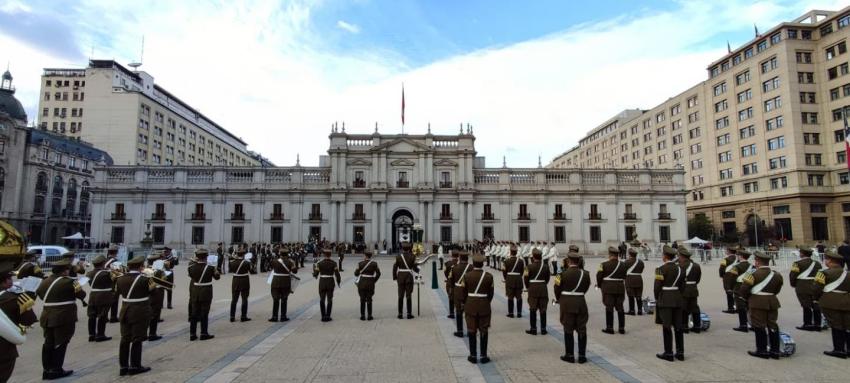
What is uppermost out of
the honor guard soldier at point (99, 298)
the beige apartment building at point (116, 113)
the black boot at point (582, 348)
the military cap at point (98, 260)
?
the beige apartment building at point (116, 113)

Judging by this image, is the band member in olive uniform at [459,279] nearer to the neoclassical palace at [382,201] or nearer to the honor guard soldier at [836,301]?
the honor guard soldier at [836,301]

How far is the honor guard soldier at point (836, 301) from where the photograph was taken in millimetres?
7484

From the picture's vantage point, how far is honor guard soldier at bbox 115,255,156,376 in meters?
6.88

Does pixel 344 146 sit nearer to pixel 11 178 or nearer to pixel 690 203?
pixel 11 178

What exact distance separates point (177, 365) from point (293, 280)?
4239mm

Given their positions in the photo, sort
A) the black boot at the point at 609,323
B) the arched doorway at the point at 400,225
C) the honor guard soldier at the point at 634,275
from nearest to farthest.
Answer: the black boot at the point at 609,323 < the honor guard soldier at the point at 634,275 < the arched doorway at the point at 400,225

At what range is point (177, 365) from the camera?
7.32 metres

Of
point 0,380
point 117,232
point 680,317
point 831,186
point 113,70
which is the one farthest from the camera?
point 113,70

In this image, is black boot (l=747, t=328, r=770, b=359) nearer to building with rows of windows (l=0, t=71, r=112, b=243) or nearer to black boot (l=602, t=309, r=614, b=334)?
black boot (l=602, t=309, r=614, b=334)

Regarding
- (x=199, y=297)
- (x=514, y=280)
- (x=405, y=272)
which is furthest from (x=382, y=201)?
(x=199, y=297)

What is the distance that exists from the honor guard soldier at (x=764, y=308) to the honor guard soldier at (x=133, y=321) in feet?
32.2

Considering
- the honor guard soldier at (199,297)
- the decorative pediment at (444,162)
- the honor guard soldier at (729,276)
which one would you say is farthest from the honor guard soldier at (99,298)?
the decorative pediment at (444,162)

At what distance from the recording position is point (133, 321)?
22.9 feet

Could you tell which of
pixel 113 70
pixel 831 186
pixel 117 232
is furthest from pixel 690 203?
pixel 113 70
